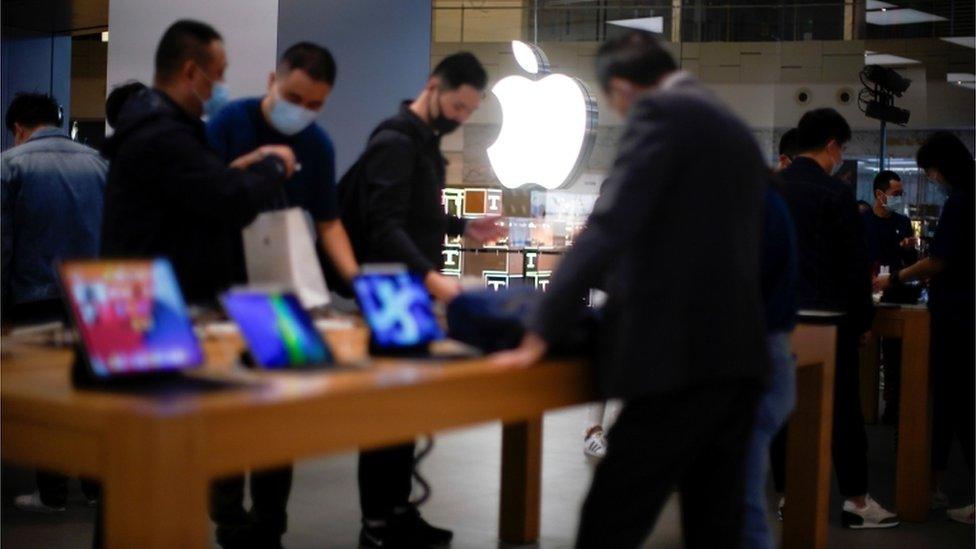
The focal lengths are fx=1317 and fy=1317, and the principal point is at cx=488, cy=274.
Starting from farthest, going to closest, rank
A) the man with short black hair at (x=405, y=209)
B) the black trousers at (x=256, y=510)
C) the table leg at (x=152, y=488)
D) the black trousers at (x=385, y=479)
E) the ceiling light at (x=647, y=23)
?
the ceiling light at (x=647, y=23) < the black trousers at (x=385, y=479) < the man with short black hair at (x=405, y=209) < the black trousers at (x=256, y=510) < the table leg at (x=152, y=488)

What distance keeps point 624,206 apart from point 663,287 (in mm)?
163

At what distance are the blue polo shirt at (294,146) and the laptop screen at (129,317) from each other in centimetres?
129

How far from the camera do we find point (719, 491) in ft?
8.75

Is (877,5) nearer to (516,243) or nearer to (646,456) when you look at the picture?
(516,243)

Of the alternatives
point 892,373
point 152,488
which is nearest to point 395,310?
point 152,488

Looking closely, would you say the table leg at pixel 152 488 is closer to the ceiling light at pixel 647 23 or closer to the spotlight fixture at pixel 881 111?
the spotlight fixture at pixel 881 111

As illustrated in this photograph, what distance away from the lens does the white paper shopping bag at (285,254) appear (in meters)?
3.05

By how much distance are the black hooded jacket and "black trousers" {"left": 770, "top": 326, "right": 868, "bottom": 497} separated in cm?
243

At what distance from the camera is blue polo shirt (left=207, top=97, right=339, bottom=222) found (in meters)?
3.46

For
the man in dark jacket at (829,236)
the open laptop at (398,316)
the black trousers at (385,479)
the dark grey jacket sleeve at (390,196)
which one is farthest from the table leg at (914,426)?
the open laptop at (398,316)

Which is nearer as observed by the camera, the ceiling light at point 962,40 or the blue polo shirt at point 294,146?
the blue polo shirt at point 294,146

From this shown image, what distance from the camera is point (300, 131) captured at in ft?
11.4

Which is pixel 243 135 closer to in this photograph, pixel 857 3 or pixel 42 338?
pixel 42 338

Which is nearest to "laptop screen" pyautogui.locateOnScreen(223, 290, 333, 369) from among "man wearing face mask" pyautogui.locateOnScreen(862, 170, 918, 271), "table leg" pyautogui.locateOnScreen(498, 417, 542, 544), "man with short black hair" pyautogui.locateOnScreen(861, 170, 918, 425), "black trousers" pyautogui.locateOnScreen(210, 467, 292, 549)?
"black trousers" pyautogui.locateOnScreen(210, 467, 292, 549)
